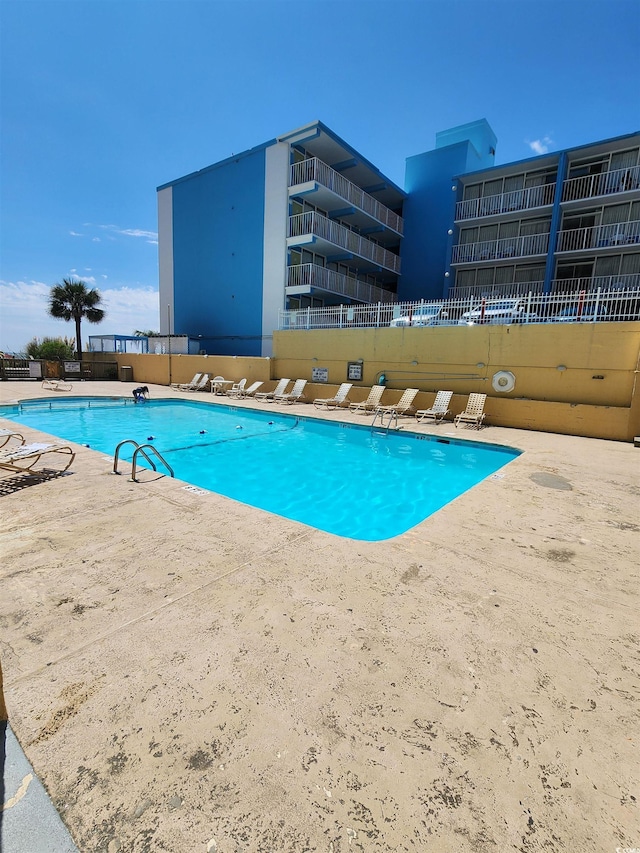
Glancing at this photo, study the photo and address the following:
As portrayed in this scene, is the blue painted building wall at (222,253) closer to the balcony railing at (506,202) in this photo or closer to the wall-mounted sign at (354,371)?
the wall-mounted sign at (354,371)

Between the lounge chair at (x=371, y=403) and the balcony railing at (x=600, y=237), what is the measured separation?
12.5 meters

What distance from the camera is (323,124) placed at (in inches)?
712

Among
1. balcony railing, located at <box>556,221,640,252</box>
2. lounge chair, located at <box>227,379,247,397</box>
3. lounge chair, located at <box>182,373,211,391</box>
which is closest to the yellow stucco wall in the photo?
lounge chair, located at <box>227,379,247,397</box>

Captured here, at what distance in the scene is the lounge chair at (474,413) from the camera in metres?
11.0

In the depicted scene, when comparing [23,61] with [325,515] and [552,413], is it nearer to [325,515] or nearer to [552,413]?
[325,515]

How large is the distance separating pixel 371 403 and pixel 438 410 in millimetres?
2486

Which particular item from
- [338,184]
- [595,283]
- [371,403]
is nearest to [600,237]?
[595,283]

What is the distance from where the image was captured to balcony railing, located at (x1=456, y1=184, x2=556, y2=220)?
1894 centimetres

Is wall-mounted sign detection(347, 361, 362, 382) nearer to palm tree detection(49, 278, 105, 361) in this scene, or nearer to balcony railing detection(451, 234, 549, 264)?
balcony railing detection(451, 234, 549, 264)

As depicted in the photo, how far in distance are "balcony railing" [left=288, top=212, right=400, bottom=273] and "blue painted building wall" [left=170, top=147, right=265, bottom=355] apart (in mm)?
2228

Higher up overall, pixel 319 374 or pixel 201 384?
pixel 319 374

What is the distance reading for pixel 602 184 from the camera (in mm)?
17578

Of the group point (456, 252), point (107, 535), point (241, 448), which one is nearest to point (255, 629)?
point (107, 535)

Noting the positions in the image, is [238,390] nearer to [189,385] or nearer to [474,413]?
[189,385]
